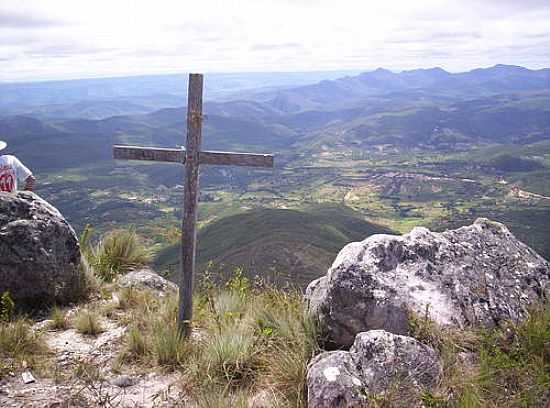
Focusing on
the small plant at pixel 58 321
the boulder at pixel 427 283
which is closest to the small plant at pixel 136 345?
the small plant at pixel 58 321

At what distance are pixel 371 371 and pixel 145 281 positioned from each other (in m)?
6.06

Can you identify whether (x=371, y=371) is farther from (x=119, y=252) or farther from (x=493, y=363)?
(x=119, y=252)

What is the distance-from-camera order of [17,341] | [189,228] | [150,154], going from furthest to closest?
1. [150,154]
2. [189,228]
3. [17,341]

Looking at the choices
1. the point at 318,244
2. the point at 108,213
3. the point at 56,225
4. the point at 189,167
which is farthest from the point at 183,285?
the point at 108,213

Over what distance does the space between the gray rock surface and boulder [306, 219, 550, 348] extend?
3.90m

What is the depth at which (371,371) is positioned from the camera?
4176 mm

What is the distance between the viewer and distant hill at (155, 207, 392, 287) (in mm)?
77125

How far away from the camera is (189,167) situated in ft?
20.1

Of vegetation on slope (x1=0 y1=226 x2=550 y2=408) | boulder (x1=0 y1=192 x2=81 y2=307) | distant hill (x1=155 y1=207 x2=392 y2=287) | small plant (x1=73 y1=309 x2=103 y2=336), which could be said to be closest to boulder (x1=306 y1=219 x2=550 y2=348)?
vegetation on slope (x1=0 y1=226 x2=550 y2=408)

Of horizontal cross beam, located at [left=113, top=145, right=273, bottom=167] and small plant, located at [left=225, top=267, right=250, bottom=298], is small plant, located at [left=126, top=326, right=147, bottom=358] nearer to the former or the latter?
small plant, located at [left=225, top=267, right=250, bottom=298]

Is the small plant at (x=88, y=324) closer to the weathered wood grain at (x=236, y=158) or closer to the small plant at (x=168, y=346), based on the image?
the small plant at (x=168, y=346)

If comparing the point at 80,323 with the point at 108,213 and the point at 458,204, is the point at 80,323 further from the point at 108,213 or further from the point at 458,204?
the point at 458,204

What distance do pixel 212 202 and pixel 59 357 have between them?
180 meters

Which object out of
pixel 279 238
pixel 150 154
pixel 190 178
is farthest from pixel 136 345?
pixel 279 238
